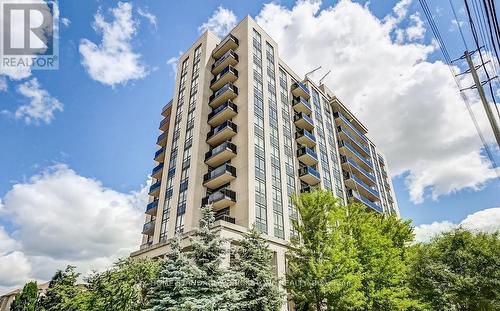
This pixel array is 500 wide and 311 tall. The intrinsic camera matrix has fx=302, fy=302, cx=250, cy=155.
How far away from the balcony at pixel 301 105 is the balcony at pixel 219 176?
1695 cm

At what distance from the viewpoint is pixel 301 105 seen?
42.5 meters

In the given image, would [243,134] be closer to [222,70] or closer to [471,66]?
[222,70]

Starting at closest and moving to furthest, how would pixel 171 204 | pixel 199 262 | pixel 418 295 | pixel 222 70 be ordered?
pixel 199 262 → pixel 418 295 → pixel 171 204 → pixel 222 70

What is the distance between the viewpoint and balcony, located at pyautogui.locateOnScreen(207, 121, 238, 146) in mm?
32281

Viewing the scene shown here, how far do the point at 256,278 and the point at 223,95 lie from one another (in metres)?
22.1

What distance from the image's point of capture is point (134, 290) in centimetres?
1969

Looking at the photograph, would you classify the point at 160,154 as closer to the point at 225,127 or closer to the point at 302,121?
the point at 225,127

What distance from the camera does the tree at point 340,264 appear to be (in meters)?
18.8

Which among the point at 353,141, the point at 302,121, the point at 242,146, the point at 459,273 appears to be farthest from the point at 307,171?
the point at 353,141

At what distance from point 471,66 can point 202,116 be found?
94.9 ft

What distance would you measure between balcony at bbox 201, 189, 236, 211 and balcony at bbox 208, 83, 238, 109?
12173 mm

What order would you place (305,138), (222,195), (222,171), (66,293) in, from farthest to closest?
(305,138), (222,171), (222,195), (66,293)

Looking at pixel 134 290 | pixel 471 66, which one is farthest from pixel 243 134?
pixel 471 66

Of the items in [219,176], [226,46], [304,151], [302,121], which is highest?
[226,46]
